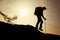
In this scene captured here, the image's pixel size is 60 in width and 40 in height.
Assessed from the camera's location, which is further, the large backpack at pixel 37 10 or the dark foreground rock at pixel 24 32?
the large backpack at pixel 37 10

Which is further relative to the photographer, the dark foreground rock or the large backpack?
the large backpack

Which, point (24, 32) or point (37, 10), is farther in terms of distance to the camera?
point (37, 10)

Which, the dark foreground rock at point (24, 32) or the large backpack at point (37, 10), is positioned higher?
the large backpack at point (37, 10)

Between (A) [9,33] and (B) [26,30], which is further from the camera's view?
(B) [26,30]

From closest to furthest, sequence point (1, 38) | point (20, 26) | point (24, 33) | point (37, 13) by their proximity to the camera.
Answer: point (1, 38)
point (24, 33)
point (20, 26)
point (37, 13)

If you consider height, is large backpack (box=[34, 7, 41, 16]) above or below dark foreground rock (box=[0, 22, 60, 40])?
above

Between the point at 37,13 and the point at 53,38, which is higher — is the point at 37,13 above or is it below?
above

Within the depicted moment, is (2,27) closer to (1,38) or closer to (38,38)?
(1,38)

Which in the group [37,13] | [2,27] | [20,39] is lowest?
[20,39]

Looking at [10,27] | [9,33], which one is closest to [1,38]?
[9,33]

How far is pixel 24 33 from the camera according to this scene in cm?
1717

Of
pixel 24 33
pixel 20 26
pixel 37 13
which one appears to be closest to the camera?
pixel 24 33

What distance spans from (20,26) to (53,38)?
3767 millimetres

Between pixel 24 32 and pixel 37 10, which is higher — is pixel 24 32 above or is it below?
below
